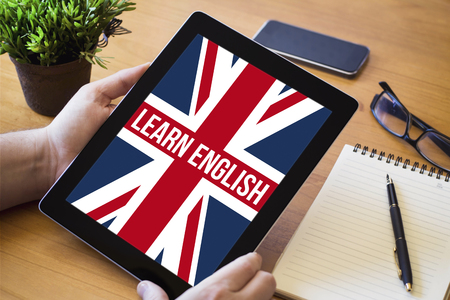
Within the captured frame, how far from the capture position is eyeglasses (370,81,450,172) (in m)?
0.87

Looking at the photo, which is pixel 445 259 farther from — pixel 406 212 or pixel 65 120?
pixel 65 120

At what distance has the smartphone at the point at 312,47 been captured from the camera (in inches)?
41.3

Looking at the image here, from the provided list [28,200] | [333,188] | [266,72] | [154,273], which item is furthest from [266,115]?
[28,200]

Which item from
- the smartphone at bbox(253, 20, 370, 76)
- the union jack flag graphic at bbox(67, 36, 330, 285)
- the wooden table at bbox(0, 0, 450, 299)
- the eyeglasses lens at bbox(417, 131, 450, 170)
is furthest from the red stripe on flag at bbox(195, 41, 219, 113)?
the eyeglasses lens at bbox(417, 131, 450, 170)

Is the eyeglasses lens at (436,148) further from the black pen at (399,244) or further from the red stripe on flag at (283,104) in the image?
the red stripe on flag at (283,104)

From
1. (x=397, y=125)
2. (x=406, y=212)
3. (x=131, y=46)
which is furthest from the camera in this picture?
(x=131, y=46)

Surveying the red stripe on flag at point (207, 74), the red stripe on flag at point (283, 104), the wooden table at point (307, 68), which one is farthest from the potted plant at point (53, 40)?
the red stripe on flag at point (283, 104)

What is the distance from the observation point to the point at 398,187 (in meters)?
0.77

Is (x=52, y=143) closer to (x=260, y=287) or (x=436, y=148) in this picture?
(x=260, y=287)

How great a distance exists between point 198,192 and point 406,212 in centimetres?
38

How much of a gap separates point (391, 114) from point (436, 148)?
122 mm

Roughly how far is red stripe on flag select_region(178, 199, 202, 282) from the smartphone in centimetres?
58

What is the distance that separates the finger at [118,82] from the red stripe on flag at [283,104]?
0.85 feet

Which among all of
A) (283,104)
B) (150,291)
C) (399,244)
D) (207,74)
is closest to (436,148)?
(399,244)
